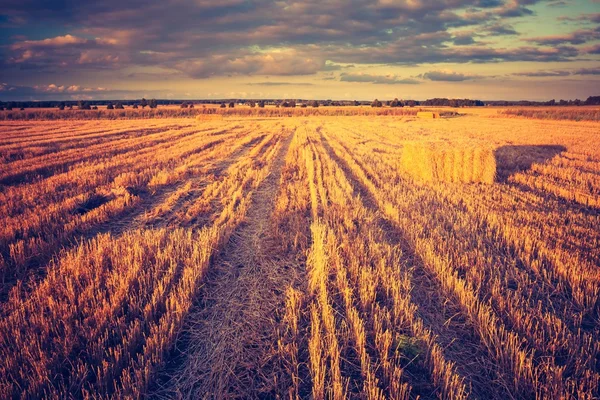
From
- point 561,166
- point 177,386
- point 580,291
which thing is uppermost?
point 561,166

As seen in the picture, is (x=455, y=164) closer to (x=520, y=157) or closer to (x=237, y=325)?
(x=520, y=157)

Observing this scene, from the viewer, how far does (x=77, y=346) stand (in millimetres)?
3436

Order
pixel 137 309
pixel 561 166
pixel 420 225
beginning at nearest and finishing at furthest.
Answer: pixel 137 309
pixel 420 225
pixel 561 166

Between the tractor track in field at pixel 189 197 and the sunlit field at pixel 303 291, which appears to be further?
the tractor track in field at pixel 189 197

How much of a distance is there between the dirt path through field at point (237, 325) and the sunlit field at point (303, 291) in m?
0.02

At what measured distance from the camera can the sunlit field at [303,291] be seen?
3104mm

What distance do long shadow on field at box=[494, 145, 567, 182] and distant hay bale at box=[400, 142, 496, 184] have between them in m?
Result: 0.79

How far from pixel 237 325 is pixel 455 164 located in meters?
9.42

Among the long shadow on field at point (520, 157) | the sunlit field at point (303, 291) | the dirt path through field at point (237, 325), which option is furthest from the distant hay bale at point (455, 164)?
the dirt path through field at point (237, 325)

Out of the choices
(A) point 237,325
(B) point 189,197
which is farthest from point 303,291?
(B) point 189,197

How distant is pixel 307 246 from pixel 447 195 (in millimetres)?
5106

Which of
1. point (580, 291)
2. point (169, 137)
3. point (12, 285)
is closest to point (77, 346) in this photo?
point (12, 285)

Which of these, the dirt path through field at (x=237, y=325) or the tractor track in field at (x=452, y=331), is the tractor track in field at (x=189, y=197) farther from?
the tractor track in field at (x=452, y=331)

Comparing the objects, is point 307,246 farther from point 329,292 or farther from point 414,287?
point 414,287
